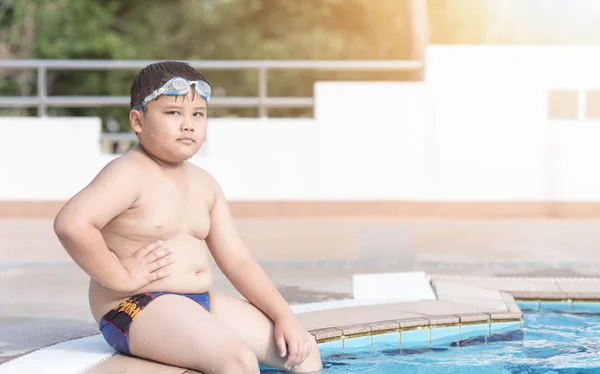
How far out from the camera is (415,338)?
467 centimetres

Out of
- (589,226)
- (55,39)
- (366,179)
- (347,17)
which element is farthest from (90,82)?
(589,226)

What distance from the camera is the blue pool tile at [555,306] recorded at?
5559 millimetres

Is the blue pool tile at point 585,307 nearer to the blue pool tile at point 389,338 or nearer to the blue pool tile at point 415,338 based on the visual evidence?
the blue pool tile at point 415,338

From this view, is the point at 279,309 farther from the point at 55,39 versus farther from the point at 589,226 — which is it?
the point at 55,39

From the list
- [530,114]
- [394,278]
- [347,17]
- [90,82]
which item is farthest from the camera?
[347,17]

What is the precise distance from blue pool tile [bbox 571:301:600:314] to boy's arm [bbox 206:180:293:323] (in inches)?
87.8

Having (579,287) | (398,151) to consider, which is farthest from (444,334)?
(398,151)

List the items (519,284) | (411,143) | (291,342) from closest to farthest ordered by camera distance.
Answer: (291,342) → (519,284) → (411,143)

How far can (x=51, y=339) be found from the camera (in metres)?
4.32

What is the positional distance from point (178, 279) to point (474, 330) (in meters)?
1.70

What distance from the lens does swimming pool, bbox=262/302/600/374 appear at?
14.2ft

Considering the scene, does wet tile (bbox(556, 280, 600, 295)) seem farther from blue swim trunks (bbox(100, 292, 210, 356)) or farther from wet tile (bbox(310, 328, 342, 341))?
blue swim trunks (bbox(100, 292, 210, 356))

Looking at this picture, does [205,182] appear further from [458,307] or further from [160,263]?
[458,307]

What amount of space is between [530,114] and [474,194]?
97cm
